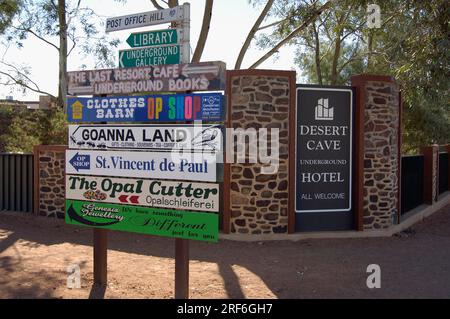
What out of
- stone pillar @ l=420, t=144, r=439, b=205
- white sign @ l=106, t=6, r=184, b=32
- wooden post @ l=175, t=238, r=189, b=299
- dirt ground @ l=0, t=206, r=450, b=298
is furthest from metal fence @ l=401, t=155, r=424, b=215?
white sign @ l=106, t=6, r=184, b=32

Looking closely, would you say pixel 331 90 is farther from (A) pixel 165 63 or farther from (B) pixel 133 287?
(B) pixel 133 287

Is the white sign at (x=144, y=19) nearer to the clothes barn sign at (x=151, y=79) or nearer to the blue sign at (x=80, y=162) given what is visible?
the clothes barn sign at (x=151, y=79)

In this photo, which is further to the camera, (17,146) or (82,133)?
(17,146)

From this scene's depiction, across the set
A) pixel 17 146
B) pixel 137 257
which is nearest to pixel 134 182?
pixel 137 257

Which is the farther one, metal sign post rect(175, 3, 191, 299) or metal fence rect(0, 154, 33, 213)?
metal fence rect(0, 154, 33, 213)

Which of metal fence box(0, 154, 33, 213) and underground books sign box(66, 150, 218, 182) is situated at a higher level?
underground books sign box(66, 150, 218, 182)

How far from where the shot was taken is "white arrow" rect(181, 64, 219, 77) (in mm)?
5555

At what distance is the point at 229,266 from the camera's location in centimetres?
795

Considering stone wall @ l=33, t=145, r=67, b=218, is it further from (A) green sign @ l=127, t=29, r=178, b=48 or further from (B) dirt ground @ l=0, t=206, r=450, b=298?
(A) green sign @ l=127, t=29, r=178, b=48

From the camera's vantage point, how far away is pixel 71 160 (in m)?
6.71

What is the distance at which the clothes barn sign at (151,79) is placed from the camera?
5.60 meters

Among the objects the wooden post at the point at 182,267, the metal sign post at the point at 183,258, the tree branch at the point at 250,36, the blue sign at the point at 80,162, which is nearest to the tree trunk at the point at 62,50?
the tree branch at the point at 250,36

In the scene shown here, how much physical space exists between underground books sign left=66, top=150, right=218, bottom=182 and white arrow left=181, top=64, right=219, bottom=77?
0.91 m

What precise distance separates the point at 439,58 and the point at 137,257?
692 centimetres
